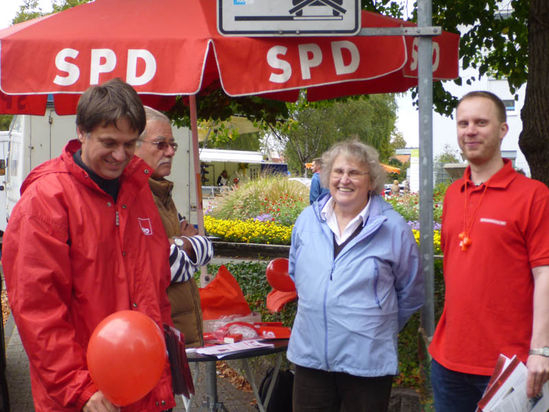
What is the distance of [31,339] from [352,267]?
156 cm

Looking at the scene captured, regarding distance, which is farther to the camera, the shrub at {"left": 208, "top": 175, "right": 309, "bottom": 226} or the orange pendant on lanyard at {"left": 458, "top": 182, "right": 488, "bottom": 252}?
the shrub at {"left": 208, "top": 175, "right": 309, "bottom": 226}

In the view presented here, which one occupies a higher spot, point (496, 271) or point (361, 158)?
point (361, 158)

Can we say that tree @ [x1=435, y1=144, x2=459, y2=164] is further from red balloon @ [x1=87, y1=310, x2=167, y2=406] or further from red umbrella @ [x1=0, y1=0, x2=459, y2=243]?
red balloon @ [x1=87, y1=310, x2=167, y2=406]

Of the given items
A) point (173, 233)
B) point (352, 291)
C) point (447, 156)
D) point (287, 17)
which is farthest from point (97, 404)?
point (447, 156)

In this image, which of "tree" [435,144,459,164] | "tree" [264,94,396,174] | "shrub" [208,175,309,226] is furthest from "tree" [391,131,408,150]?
"shrub" [208,175,309,226]

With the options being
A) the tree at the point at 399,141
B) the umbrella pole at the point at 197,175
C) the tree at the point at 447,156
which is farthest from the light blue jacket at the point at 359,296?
the tree at the point at 399,141

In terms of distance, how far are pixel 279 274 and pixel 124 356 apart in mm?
2175

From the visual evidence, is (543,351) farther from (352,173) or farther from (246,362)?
(246,362)

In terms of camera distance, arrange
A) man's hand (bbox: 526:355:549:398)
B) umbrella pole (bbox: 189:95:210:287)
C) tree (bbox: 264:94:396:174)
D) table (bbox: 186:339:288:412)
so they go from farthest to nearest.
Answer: tree (bbox: 264:94:396:174) < umbrella pole (bbox: 189:95:210:287) < table (bbox: 186:339:288:412) < man's hand (bbox: 526:355:549:398)

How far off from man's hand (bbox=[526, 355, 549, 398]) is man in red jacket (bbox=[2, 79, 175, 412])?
129cm

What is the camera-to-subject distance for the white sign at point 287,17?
10.6ft

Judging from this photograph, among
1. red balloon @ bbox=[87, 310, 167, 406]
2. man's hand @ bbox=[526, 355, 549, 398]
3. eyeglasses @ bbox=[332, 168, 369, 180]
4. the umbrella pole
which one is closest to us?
red balloon @ bbox=[87, 310, 167, 406]

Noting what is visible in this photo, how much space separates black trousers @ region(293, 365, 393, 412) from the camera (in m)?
3.00

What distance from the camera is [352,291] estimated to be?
2953 mm
